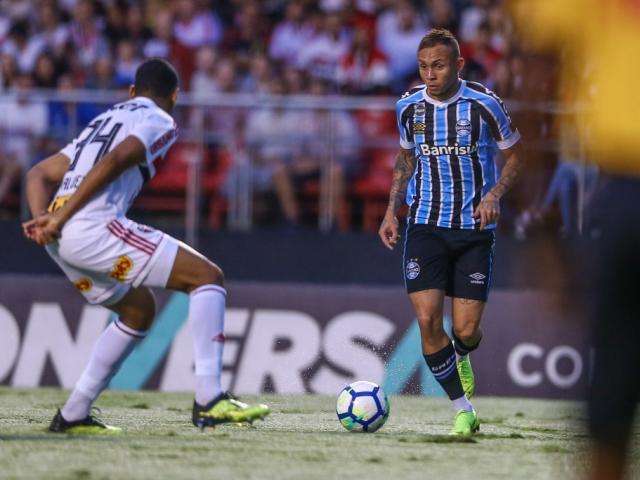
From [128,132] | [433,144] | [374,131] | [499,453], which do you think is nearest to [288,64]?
[374,131]

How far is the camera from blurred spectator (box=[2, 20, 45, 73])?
13.9 m

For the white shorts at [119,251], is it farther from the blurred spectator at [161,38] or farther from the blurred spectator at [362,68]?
the blurred spectator at [161,38]

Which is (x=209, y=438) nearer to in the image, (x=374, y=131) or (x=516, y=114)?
(x=516, y=114)

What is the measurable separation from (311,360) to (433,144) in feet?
12.6

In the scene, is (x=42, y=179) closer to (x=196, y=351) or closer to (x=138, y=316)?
(x=138, y=316)

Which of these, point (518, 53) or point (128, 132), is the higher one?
point (518, 53)

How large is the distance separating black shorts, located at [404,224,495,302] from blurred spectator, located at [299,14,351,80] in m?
5.61

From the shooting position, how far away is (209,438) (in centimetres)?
679

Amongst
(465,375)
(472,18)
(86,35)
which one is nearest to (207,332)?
(465,375)

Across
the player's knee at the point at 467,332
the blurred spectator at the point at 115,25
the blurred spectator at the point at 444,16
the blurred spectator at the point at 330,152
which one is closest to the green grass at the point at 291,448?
the player's knee at the point at 467,332

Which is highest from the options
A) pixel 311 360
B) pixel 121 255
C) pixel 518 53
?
pixel 518 53

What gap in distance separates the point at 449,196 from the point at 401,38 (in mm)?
5909

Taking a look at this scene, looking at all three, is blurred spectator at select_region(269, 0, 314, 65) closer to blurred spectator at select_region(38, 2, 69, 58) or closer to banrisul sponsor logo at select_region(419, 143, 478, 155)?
blurred spectator at select_region(38, 2, 69, 58)

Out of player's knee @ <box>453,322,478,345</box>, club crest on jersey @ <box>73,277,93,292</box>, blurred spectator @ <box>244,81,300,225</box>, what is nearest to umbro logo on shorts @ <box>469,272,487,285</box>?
player's knee @ <box>453,322,478,345</box>
